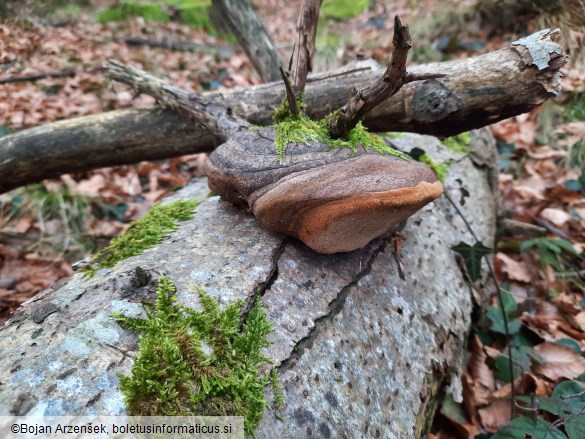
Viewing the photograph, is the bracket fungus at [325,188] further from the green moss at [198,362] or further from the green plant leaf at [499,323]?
the green plant leaf at [499,323]

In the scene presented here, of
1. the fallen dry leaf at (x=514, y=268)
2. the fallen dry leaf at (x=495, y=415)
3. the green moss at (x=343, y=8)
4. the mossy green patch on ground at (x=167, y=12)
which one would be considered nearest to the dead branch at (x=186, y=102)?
the fallen dry leaf at (x=495, y=415)

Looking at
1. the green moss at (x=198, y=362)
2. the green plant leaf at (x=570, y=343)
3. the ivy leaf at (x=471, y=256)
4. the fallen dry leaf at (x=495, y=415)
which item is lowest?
the fallen dry leaf at (x=495, y=415)

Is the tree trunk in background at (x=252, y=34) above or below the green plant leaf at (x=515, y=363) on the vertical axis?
above

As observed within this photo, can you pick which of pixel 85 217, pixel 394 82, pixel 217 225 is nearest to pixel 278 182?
pixel 217 225

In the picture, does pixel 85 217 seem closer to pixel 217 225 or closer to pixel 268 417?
pixel 217 225

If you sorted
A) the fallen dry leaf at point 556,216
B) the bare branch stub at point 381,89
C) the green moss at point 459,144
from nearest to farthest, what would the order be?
the bare branch stub at point 381,89 → the green moss at point 459,144 → the fallen dry leaf at point 556,216
